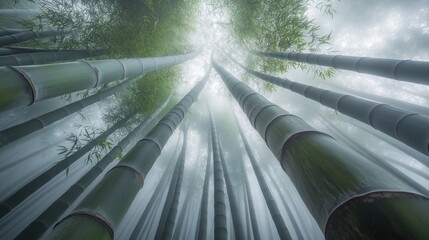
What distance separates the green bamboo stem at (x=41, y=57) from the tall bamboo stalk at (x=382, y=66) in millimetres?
4745

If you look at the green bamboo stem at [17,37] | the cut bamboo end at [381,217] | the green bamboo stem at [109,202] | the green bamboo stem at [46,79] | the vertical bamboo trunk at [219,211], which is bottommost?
the cut bamboo end at [381,217]

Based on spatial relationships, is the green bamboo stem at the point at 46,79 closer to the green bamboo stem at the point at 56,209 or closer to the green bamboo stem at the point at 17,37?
the green bamboo stem at the point at 56,209

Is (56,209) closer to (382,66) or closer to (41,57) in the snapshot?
(41,57)

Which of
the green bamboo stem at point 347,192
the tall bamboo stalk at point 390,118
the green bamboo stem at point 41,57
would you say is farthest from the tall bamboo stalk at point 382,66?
the green bamboo stem at point 41,57

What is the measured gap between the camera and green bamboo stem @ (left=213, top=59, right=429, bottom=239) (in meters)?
0.70

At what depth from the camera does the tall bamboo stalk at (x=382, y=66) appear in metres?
3.06

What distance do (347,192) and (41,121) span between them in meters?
6.47

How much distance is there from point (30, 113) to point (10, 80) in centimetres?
1298

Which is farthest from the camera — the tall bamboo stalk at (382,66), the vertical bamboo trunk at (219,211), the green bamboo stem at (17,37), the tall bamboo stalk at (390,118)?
the green bamboo stem at (17,37)

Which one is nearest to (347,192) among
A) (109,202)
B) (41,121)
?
(109,202)

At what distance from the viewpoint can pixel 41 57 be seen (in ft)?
15.8

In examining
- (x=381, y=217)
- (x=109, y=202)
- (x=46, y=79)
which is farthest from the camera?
(x=46, y=79)

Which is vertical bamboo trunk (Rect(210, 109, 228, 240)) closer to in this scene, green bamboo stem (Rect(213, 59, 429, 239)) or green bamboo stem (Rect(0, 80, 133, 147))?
green bamboo stem (Rect(213, 59, 429, 239))

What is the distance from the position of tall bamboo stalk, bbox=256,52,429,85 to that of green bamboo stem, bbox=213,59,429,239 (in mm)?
2708
